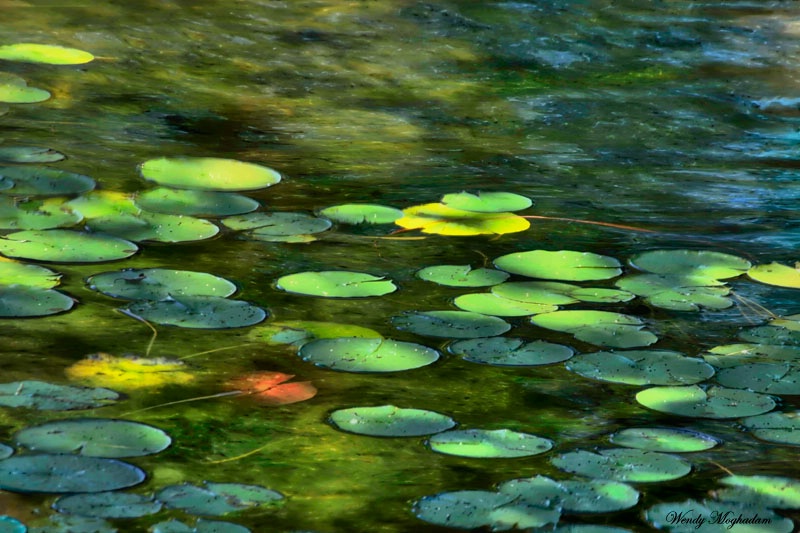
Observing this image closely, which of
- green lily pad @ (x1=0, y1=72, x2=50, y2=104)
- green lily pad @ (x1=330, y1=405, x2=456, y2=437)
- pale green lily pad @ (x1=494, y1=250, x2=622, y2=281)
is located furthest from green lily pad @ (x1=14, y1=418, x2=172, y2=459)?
green lily pad @ (x1=0, y1=72, x2=50, y2=104)

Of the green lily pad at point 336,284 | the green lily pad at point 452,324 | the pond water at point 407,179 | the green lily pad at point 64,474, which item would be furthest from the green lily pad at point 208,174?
the green lily pad at point 64,474

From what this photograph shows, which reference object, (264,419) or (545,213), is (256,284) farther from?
(545,213)

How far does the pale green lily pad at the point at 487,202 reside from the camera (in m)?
2.78

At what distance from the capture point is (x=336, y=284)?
2293mm

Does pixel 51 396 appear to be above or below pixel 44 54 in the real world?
below

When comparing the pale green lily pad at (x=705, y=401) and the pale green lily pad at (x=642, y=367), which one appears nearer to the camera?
the pale green lily pad at (x=705, y=401)

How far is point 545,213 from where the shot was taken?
111 inches

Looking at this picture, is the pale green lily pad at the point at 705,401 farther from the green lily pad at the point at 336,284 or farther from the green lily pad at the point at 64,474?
the green lily pad at the point at 64,474

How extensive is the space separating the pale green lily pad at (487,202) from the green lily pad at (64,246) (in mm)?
750

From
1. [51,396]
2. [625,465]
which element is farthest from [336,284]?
[625,465]

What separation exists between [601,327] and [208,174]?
1052 mm

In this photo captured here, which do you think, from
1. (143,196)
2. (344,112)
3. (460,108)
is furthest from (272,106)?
(143,196)

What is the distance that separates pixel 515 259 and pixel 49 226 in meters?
0.89

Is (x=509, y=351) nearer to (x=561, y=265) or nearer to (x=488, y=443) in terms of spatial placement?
(x=488, y=443)
